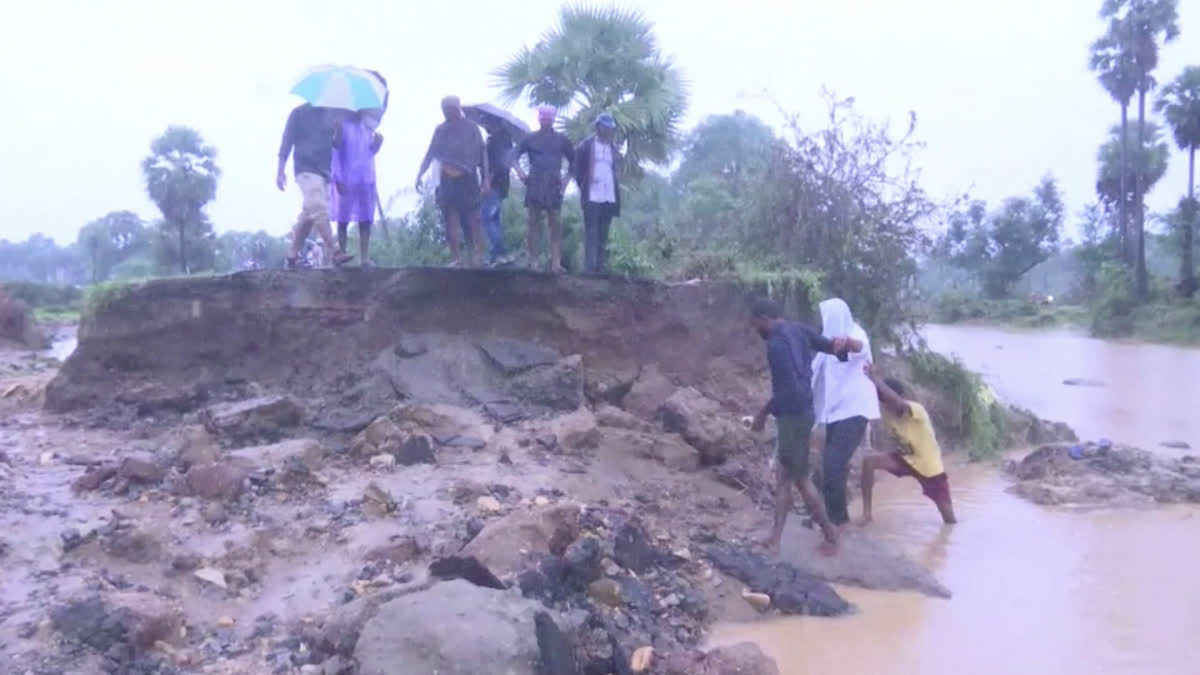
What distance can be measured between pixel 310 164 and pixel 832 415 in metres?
4.65

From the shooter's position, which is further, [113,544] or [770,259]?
[770,259]

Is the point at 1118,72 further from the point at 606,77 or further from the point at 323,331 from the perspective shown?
the point at 323,331

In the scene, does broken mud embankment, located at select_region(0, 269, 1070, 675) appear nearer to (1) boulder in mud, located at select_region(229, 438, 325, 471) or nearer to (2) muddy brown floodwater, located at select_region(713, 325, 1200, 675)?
(1) boulder in mud, located at select_region(229, 438, 325, 471)

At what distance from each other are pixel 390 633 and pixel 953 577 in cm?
437

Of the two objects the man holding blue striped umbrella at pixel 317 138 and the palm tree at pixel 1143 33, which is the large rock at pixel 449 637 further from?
the palm tree at pixel 1143 33

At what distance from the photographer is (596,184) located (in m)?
10.6

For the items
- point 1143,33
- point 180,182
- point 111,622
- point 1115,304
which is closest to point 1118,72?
point 1143,33

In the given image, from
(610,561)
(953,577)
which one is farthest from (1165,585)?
(610,561)

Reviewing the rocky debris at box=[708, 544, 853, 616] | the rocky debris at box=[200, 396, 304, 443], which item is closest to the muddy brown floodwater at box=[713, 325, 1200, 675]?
the rocky debris at box=[708, 544, 853, 616]

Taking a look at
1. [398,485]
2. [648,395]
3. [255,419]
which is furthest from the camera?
[648,395]

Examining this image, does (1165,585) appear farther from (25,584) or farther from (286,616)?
(25,584)

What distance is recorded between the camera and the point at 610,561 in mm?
6945

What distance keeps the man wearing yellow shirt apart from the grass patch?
11.6ft

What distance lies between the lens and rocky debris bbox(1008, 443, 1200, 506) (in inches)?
418
